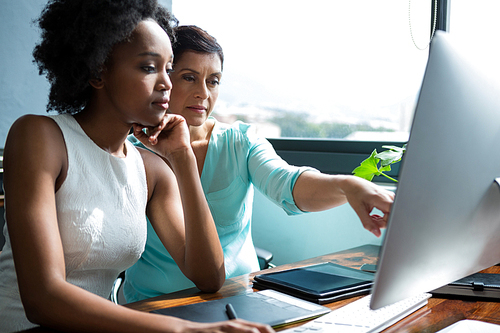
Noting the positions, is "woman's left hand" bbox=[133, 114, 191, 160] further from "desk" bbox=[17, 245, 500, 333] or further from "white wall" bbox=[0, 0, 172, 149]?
"white wall" bbox=[0, 0, 172, 149]

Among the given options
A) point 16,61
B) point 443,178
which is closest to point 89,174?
point 443,178

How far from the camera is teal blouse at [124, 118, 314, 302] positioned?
1.37 meters

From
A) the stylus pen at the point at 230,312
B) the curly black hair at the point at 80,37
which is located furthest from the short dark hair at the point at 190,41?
the stylus pen at the point at 230,312

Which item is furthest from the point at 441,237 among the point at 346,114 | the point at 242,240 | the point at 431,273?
the point at 346,114

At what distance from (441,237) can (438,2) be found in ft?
5.91

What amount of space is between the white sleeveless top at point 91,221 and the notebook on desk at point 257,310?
245 mm

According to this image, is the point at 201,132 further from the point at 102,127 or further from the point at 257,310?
the point at 257,310

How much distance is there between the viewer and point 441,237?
1.98ft

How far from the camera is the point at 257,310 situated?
2.81 ft

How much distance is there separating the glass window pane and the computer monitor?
59.8 inches

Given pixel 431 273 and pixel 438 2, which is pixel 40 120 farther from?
pixel 438 2

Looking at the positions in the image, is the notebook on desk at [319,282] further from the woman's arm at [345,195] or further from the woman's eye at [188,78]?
the woman's eye at [188,78]

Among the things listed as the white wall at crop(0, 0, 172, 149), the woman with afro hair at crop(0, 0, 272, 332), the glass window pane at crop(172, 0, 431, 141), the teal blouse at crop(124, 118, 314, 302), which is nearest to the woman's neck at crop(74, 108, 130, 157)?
the woman with afro hair at crop(0, 0, 272, 332)

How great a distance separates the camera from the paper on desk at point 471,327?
781 mm
